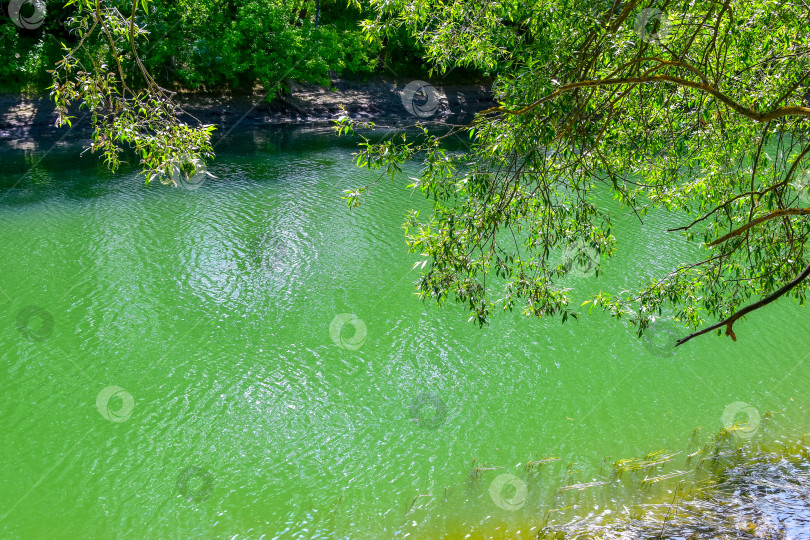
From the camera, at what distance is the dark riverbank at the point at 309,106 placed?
2297cm

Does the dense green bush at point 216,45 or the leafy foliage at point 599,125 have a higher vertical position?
the leafy foliage at point 599,125

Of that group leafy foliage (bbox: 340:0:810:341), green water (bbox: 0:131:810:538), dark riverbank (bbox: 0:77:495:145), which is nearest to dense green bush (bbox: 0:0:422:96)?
dark riverbank (bbox: 0:77:495:145)

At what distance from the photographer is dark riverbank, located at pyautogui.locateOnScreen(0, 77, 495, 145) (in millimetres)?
22969

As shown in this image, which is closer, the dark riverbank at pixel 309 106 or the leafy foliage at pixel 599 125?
the leafy foliage at pixel 599 125

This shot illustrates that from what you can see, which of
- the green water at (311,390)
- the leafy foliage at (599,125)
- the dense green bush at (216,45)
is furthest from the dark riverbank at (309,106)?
the leafy foliage at (599,125)

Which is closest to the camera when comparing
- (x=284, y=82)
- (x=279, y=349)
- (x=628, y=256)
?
(x=279, y=349)

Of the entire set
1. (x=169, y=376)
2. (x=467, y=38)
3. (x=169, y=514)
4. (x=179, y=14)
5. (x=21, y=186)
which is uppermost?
(x=467, y=38)

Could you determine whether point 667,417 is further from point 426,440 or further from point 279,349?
point 279,349

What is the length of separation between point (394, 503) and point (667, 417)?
3412 mm

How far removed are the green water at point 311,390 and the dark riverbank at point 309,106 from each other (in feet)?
41.1

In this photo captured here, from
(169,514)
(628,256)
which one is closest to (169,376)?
(169,514)

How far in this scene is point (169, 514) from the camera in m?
5.63

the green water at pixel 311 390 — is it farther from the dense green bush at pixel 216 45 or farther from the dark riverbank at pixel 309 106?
the dense green bush at pixel 216 45

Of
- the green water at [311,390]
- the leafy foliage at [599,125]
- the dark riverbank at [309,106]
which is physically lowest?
the dark riverbank at [309,106]
